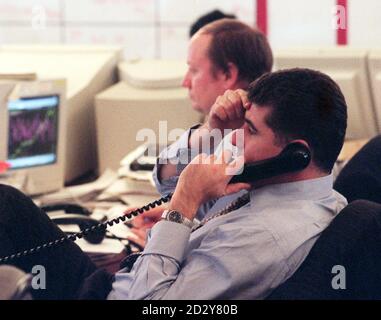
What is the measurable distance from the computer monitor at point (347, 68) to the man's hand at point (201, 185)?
1.23 metres

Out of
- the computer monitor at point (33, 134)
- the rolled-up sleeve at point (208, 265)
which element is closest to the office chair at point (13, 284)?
the rolled-up sleeve at point (208, 265)

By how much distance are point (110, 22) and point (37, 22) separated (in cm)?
45

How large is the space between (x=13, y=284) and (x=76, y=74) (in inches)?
83.3

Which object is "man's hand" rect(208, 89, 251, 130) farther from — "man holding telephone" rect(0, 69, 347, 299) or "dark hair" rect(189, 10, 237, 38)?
"dark hair" rect(189, 10, 237, 38)

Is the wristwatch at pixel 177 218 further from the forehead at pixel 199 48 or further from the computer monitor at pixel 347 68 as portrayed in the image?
the computer monitor at pixel 347 68

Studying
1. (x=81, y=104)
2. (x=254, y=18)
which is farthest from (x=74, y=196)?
(x=254, y=18)

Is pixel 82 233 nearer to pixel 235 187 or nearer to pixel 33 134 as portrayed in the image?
pixel 235 187

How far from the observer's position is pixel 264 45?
2.27m

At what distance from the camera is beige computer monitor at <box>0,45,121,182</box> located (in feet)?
9.34

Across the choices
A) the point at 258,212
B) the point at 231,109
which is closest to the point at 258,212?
the point at 258,212

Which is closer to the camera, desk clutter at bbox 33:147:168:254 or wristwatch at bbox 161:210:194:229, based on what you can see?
wristwatch at bbox 161:210:194:229

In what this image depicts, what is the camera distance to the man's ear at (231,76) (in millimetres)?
2244

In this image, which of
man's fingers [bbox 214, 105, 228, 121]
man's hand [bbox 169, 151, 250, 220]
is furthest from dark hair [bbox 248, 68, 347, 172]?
man's fingers [bbox 214, 105, 228, 121]

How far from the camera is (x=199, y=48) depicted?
2287 mm
